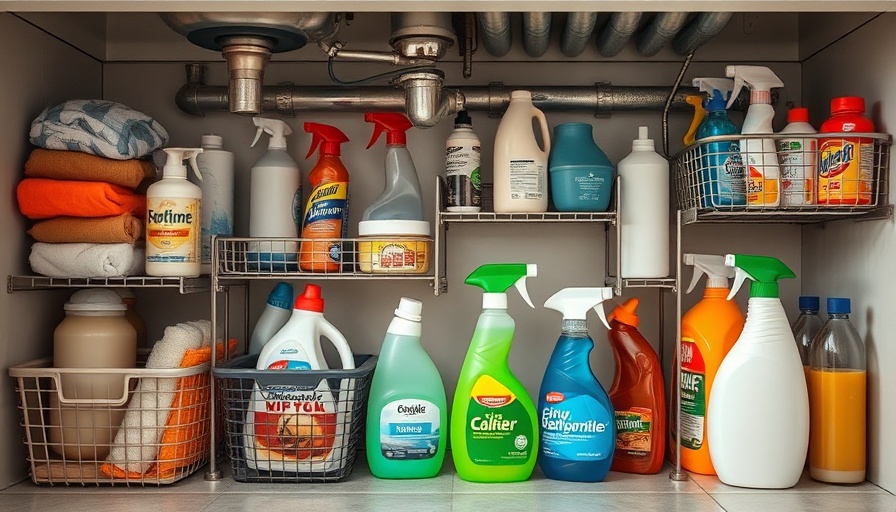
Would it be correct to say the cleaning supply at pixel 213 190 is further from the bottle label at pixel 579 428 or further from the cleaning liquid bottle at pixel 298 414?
the bottle label at pixel 579 428

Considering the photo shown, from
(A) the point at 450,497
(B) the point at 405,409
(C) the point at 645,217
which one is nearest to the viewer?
(A) the point at 450,497

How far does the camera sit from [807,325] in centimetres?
179

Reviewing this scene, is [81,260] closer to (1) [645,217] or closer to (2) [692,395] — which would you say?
(1) [645,217]

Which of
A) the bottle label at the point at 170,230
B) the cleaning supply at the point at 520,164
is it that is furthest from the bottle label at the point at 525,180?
the bottle label at the point at 170,230

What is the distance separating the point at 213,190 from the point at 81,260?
31cm

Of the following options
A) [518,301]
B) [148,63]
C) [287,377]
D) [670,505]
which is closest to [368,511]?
[287,377]

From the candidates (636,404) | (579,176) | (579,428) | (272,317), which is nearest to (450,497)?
(579,428)

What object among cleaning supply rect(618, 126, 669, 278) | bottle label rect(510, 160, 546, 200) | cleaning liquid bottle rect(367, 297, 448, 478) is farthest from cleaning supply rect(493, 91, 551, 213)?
cleaning liquid bottle rect(367, 297, 448, 478)

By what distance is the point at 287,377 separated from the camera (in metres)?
1.66

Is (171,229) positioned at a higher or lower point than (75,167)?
lower

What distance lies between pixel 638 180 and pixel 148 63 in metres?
1.15

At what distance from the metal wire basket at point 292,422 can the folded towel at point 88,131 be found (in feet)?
1.55

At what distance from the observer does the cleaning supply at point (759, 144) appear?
1.66m

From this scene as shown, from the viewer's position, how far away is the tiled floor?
5.01 ft
